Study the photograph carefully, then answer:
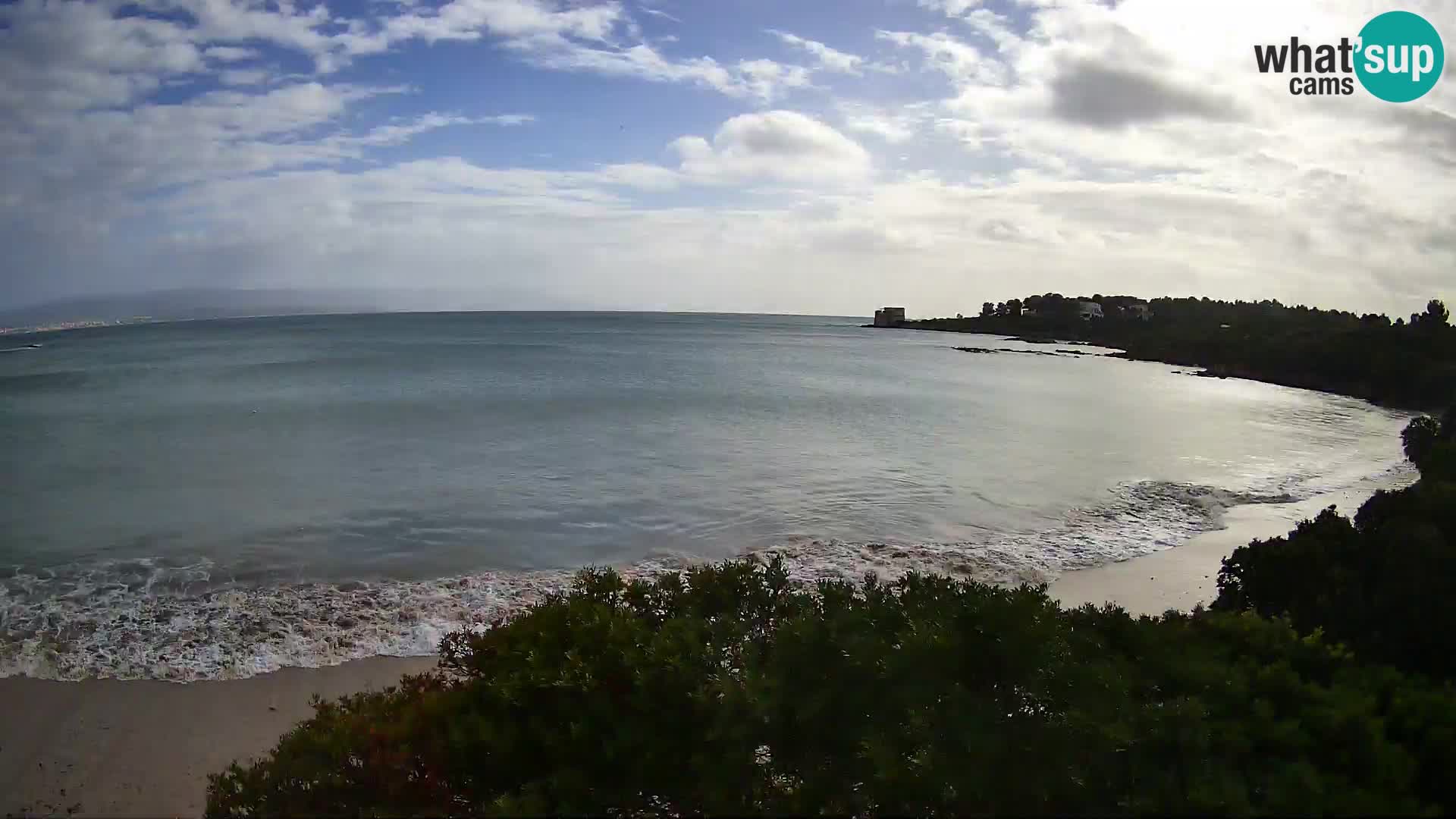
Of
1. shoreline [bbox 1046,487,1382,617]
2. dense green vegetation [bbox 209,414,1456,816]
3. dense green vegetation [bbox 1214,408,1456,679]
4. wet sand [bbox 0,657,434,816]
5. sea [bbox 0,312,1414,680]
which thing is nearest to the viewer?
dense green vegetation [bbox 209,414,1456,816]

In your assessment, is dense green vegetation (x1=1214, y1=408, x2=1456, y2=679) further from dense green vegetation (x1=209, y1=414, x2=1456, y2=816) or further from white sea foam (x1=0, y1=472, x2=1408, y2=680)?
white sea foam (x1=0, y1=472, x2=1408, y2=680)

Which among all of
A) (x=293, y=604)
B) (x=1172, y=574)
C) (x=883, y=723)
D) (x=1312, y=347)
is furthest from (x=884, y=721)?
(x=1312, y=347)

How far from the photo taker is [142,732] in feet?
22.5

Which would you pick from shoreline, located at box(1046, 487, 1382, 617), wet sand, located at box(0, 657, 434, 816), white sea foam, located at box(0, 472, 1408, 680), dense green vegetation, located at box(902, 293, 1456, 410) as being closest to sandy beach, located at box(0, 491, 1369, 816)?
wet sand, located at box(0, 657, 434, 816)

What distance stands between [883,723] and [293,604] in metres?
8.54

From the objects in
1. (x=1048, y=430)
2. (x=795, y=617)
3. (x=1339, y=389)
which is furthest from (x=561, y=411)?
(x=1339, y=389)

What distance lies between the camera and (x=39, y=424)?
26562 mm

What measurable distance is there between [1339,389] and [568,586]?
4804 cm

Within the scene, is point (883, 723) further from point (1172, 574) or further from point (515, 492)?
point (515, 492)

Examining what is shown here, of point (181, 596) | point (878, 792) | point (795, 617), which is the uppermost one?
point (795, 617)

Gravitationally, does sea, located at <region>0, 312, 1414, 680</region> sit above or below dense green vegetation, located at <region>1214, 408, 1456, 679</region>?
below

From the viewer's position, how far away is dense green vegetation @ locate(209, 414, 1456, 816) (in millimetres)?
3576

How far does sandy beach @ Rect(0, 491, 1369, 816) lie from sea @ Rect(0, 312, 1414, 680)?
0.39m

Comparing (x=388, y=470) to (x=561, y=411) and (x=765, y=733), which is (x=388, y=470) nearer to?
(x=561, y=411)
